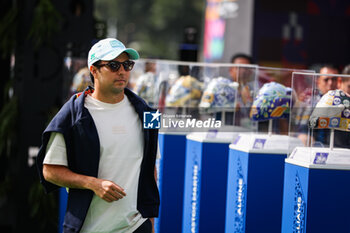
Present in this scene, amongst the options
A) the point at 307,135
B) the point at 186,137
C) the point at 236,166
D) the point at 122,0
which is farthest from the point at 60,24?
the point at 122,0

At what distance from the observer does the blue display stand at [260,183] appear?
16.4 feet

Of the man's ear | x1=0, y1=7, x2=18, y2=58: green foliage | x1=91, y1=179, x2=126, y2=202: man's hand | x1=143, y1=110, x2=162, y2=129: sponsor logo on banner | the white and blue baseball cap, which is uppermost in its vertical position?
x1=0, y1=7, x2=18, y2=58: green foliage

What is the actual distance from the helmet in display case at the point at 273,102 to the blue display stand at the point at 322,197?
887mm

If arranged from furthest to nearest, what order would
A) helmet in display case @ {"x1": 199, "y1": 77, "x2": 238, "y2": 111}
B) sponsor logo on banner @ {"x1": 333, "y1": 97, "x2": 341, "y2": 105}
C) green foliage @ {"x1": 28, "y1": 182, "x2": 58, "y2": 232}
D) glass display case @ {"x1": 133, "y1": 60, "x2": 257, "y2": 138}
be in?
1. green foliage @ {"x1": 28, "y1": 182, "x2": 58, "y2": 232}
2. helmet in display case @ {"x1": 199, "y1": 77, "x2": 238, "y2": 111}
3. glass display case @ {"x1": 133, "y1": 60, "x2": 257, "y2": 138}
4. sponsor logo on banner @ {"x1": 333, "y1": 97, "x2": 341, "y2": 105}

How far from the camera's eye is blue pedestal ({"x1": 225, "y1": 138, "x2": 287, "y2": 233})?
196 inches

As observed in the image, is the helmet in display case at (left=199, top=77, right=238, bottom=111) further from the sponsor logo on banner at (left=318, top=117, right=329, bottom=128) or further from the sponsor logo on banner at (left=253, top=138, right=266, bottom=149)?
the sponsor logo on banner at (left=318, top=117, right=329, bottom=128)

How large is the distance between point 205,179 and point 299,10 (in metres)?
9.32

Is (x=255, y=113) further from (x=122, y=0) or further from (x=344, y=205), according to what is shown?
(x=122, y=0)

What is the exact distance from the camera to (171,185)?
6.72 metres

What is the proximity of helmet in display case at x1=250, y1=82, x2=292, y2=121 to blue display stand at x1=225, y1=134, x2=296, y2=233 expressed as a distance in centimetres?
20

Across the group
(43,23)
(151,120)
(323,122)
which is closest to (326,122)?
(323,122)

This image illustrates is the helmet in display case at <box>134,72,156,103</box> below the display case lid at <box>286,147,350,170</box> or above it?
Result: above

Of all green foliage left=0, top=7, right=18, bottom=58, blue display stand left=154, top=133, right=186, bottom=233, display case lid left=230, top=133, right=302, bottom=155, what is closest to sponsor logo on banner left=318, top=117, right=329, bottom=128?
display case lid left=230, top=133, right=302, bottom=155

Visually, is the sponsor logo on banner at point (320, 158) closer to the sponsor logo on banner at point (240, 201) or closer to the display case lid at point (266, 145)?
the display case lid at point (266, 145)
